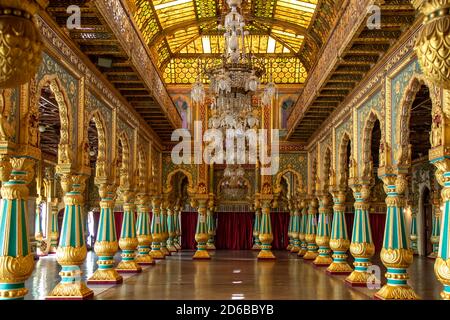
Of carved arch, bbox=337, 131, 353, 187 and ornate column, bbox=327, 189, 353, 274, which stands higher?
carved arch, bbox=337, 131, 353, 187

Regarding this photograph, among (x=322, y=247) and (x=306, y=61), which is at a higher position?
(x=306, y=61)

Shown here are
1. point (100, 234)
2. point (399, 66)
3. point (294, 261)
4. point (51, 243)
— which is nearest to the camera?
point (399, 66)

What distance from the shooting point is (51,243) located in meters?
26.9

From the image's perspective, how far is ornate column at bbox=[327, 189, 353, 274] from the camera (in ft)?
51.7

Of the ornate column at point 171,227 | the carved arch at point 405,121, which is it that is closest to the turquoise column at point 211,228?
the ornate column at point 171,227

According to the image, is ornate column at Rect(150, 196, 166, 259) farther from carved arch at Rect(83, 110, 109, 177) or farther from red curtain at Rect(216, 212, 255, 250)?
carved arch at Rect(83, 110, 109, 177)

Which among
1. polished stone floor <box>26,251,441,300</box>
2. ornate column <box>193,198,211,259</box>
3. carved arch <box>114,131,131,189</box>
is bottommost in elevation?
polished stone floor <box>26,251,441,300</box>

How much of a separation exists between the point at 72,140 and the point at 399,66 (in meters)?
5.89

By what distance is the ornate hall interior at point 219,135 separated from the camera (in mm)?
7789

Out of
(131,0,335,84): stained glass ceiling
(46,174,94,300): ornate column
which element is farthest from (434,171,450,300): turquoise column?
(131,0,335,84): stained glass ceiling

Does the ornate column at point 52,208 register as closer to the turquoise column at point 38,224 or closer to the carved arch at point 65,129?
the turquoise column at point 38,224

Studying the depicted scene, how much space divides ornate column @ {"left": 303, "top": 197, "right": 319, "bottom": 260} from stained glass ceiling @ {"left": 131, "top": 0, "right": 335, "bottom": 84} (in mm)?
5736
